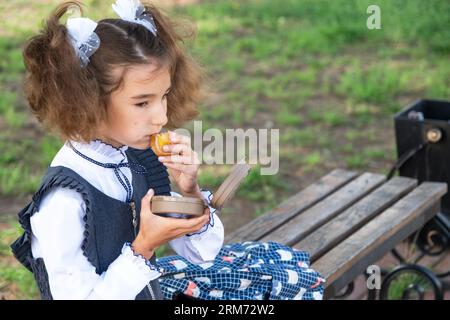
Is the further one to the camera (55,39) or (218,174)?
(218,174)

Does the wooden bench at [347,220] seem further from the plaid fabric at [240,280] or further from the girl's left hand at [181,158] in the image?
the girl's left hand at [181,158]

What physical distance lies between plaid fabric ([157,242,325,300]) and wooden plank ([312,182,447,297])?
6.1 inches

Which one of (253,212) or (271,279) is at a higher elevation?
(271,279)

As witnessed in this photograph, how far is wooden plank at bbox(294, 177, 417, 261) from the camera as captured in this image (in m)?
2.96

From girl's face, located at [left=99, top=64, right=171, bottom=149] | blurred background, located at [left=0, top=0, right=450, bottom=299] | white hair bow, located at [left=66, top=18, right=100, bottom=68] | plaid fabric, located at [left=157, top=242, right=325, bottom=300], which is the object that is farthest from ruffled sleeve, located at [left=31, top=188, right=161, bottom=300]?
blurred background, located at [left=0, top=0, right=450, bottom=299]

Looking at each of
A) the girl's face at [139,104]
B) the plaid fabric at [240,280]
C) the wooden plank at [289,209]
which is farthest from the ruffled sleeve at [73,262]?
the wooden plank at [289,209]

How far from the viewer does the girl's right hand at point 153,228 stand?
2.01 m

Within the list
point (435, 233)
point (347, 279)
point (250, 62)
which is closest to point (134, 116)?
point (347, 279)

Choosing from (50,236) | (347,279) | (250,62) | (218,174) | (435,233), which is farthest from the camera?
(250,62)

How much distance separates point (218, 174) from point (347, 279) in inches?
66.8

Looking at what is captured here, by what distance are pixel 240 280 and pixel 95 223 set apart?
0.64 meters

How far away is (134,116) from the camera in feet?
6.86

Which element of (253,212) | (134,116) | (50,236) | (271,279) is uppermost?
(134,116)
